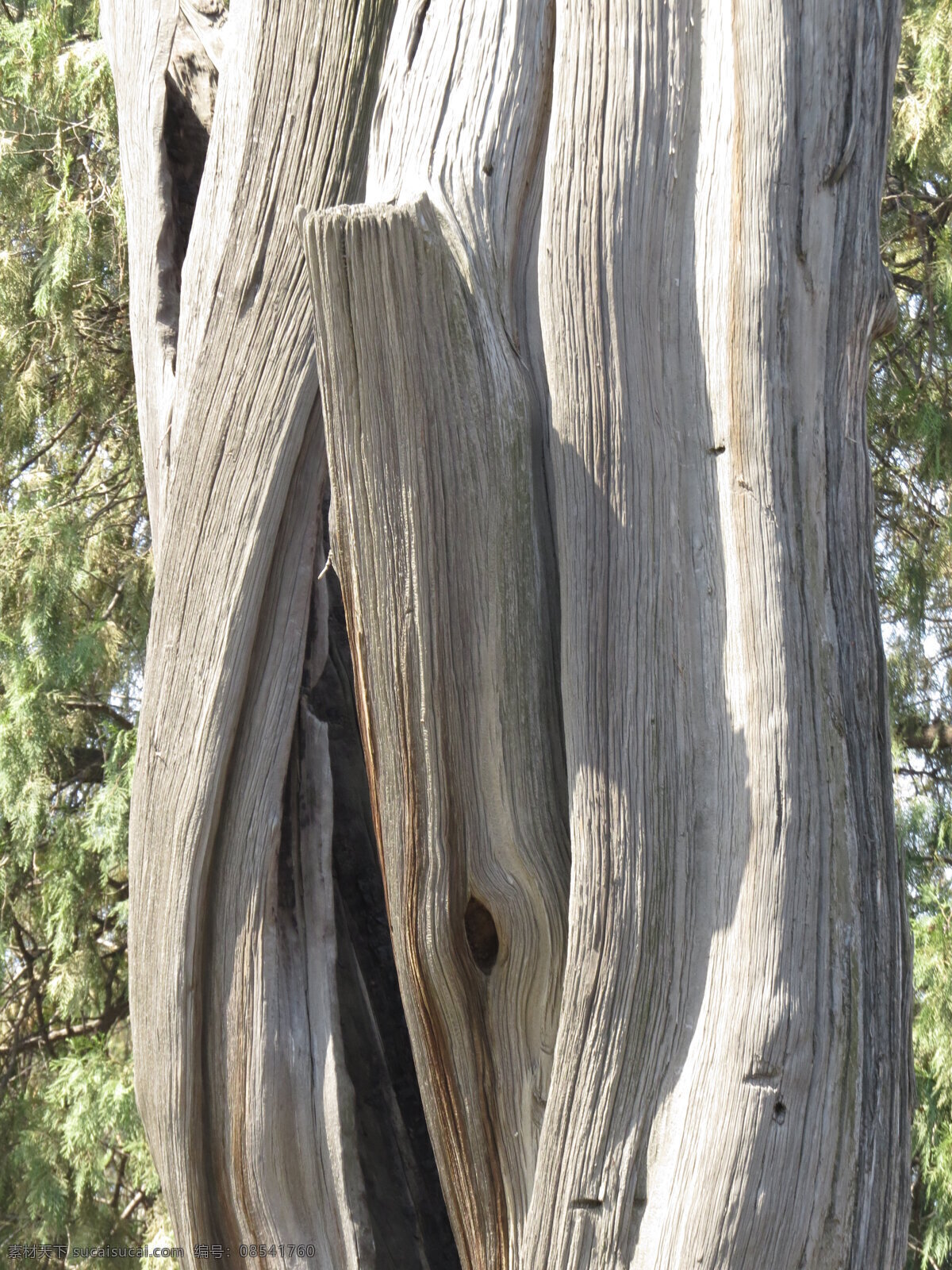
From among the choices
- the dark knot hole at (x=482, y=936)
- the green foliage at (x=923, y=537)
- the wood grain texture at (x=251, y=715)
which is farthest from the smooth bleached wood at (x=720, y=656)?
the green foliage at (x=923, y=537)

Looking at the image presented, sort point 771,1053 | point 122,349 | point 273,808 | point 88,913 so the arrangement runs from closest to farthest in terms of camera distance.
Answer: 1. point 771,1053
2. point 273,808
3. point 88,913
4. point 122,349

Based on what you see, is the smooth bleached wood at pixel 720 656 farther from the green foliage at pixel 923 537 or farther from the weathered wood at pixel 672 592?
the green foliage at pixel 923 537

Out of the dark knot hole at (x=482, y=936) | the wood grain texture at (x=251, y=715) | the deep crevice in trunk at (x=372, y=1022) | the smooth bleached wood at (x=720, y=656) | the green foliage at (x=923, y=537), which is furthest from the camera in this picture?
the green foliage at (x=923, y=537)

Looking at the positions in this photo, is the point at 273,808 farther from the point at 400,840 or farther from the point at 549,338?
the point at 549,338

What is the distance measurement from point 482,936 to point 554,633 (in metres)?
0.36

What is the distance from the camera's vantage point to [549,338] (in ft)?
4.58

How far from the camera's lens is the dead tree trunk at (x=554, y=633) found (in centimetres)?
127

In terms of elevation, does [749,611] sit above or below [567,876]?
above

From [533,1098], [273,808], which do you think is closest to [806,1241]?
[533,1098]

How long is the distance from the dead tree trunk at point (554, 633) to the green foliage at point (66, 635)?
209cm

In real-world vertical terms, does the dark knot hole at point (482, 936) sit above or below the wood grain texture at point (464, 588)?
below

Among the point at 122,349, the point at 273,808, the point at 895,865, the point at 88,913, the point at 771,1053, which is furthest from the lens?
the point at 122,349

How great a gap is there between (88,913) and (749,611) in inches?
121

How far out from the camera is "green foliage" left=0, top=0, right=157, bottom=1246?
3.64 m
